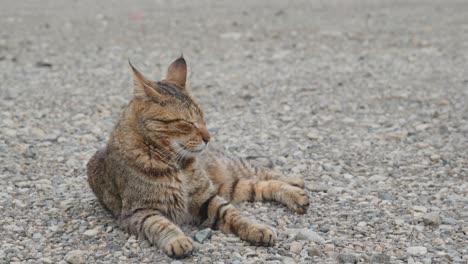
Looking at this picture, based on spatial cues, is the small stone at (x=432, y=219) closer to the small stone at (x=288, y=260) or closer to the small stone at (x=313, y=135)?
the small stone at (x=288, y=260)

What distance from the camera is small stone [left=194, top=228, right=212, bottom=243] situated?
18.5 feet

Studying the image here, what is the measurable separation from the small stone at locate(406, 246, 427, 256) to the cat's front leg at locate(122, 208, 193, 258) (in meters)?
1.72

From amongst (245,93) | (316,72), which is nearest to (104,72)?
(245,93)

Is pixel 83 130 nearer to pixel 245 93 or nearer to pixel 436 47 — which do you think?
pixel 245 93

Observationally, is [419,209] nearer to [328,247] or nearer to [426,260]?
[426,260]

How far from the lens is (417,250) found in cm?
539

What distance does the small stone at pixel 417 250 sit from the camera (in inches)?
210

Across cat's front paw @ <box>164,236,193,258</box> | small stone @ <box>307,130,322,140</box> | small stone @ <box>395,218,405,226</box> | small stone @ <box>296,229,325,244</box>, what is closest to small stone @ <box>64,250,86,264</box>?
cat's front paw @ <box>164,236,193,258</box>

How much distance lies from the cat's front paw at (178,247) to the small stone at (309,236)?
0.97 metres

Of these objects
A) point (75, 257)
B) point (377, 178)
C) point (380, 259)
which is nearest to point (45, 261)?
point (75, 257)

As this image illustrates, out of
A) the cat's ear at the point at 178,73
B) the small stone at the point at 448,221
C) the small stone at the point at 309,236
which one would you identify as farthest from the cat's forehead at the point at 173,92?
the small stone at the point at 448,221

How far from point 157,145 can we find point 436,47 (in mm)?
10571

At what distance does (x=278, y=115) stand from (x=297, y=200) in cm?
405

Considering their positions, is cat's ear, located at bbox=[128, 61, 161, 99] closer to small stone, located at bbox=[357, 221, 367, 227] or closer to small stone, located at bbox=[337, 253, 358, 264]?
small stone, located at bbox=[337, 253, 358, 264]
